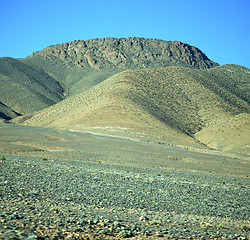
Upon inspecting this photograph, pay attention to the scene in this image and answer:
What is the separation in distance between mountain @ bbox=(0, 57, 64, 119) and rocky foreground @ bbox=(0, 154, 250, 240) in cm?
9539

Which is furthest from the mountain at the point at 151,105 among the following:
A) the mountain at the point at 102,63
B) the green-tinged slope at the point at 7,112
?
the mountain at the point at 102,63

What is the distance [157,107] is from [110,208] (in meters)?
67.5

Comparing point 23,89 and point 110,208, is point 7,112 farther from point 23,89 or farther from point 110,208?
point 110,208

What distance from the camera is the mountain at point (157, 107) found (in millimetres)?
63281

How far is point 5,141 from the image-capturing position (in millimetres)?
34125

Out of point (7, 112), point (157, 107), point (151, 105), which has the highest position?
point (151, 105)

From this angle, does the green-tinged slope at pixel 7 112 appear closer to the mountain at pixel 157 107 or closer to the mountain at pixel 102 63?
the mountain at pixel 157 107

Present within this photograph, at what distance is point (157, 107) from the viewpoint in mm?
77500

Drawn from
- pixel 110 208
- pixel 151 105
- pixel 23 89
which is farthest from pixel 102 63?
pixel 110 208

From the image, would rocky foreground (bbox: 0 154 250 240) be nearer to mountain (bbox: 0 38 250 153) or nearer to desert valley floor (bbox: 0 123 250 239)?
desert valley floor (bbox: 0 123 250 239)

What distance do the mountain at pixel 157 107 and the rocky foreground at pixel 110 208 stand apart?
3947 cm

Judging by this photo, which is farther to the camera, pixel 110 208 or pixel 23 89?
pixel 23 89

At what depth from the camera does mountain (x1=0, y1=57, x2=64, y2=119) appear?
120 meters

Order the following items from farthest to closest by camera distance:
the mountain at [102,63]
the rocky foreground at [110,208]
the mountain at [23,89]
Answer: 1. the mountain at [102,63]
2. the mountain at [23,89]
3. the rocky foreground at [110,208]
